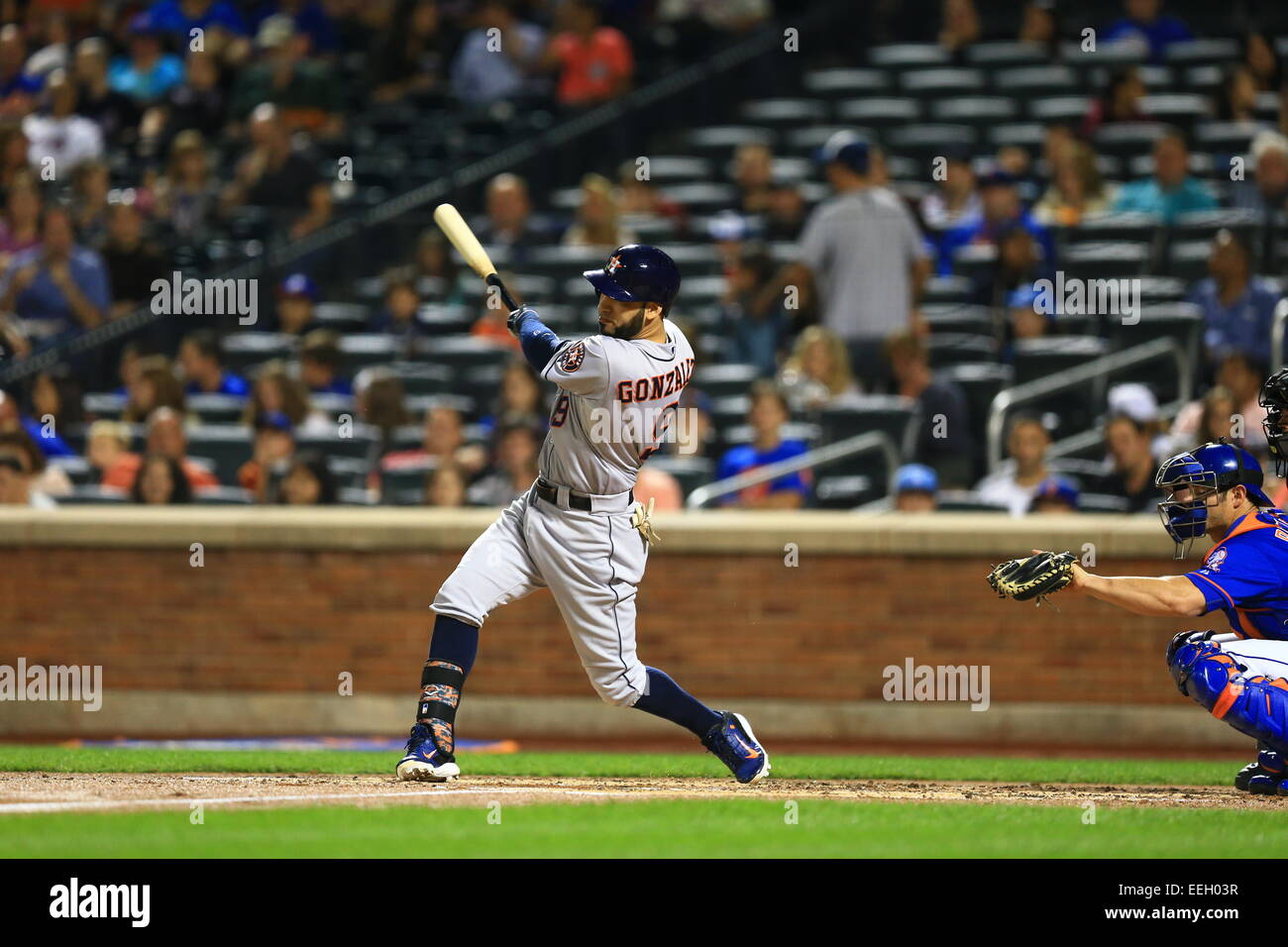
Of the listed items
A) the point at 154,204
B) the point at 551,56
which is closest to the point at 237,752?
the point at 154,204

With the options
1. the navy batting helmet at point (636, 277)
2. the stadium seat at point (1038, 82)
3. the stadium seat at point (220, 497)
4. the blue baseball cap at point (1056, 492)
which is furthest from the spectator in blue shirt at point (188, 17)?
the navy batting helmet at point (636, 277)

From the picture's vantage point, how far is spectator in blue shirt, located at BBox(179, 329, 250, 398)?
13.0 m

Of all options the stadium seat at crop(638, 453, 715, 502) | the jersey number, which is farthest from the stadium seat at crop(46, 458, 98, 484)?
the jersey number

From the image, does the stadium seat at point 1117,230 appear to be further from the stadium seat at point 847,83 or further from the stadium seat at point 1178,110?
the stadium seat at point 847,83

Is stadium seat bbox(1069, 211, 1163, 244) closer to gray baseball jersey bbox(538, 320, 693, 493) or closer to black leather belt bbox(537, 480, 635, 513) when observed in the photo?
gray baseball jersey bbox(538, 320, 693, 493)

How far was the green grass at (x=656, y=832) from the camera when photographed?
18.9 ft

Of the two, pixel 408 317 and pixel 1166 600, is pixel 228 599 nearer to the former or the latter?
pixel 408 317

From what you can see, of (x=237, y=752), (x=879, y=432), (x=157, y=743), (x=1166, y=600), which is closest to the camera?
(x=1166, y=600)

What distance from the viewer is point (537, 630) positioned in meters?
10.5

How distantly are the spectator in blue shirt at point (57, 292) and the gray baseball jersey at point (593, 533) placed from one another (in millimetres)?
7554

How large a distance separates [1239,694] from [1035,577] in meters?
0.79

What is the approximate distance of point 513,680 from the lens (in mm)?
10500

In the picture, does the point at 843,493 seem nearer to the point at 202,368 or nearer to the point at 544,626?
the point at 544,626

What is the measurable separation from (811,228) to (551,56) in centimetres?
436
